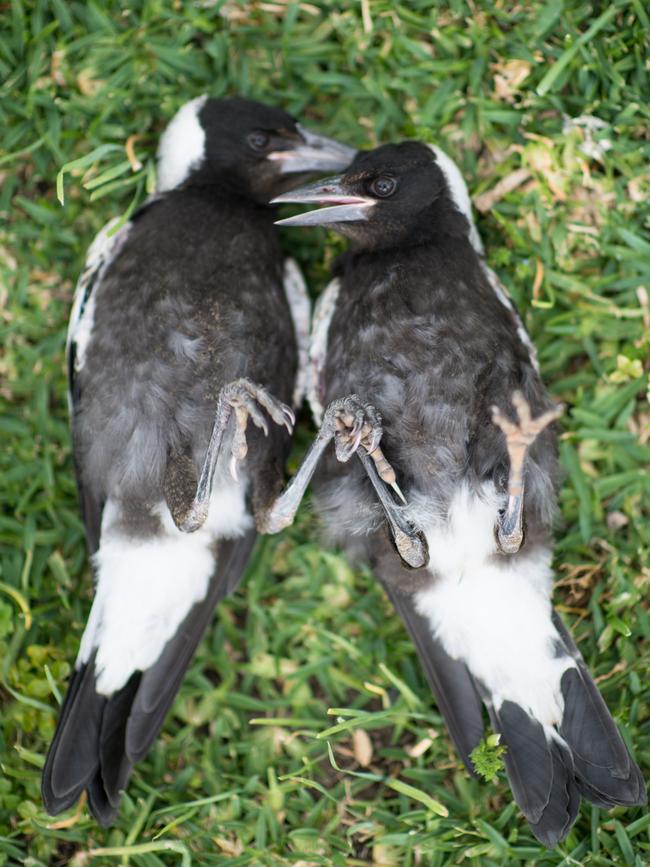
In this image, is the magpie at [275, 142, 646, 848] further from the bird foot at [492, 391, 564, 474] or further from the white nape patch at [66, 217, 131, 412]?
the white nape patch at [66, 217, 131, 412]

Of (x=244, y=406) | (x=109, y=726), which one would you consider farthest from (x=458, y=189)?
(x=109, y=726)

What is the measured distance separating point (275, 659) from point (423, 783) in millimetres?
703

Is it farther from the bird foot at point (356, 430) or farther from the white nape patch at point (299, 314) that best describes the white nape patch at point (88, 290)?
the bird foot at point (356, 430)

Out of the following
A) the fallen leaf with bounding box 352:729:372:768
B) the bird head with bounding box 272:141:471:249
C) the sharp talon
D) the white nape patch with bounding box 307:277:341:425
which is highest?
the bird head with bounding box 272:141:471:249

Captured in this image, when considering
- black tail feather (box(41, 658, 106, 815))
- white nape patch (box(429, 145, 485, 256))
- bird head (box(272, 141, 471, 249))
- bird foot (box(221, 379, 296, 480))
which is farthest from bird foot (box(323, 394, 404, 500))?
black tail feather (box(41, 658, 106, 815))

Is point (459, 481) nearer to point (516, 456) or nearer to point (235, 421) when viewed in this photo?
point (516, 456)

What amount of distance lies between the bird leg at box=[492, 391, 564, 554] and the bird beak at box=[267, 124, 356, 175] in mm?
1270

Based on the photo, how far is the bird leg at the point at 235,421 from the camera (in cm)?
272

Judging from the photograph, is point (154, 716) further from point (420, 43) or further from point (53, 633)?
point (420, 43)

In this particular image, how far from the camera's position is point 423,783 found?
3164 millimetres

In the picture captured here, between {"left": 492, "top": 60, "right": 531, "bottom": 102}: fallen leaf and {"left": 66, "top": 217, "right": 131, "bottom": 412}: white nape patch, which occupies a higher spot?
{"left": 492, "top": 60, "right": 531, "bottom": 102}: fallen leaf

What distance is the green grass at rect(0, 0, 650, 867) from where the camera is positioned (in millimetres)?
3119

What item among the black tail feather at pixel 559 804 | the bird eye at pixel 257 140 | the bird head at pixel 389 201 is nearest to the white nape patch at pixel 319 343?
the bird head at pixel 389 201

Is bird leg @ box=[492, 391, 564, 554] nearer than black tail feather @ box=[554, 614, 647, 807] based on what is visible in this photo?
Yes
